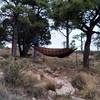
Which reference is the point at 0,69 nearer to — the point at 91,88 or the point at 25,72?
the point at 25,72

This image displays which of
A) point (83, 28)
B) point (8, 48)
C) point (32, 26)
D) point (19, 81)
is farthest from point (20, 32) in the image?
point (19, 81)

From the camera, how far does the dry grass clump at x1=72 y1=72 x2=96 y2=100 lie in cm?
1677

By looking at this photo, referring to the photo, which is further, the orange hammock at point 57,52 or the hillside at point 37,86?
the orange hammock at point 57,52

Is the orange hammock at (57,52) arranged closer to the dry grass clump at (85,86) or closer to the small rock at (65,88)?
the dry grass clump at (85,86)

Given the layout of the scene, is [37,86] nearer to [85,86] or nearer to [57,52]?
[85,86]

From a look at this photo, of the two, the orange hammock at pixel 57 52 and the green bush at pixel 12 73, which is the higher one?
the orange hammock at pixel 57 52

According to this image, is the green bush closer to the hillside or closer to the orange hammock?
the hillside

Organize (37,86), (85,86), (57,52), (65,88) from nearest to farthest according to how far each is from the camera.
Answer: (37,86)
(65,88)
(85,86)
(57,52)

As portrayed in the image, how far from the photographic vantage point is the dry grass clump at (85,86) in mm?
16766

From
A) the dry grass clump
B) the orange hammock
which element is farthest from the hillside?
the orange hammock

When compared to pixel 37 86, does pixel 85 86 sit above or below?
below

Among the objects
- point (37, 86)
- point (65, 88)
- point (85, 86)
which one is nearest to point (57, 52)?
point (85, 86)

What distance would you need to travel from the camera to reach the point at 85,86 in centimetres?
1752

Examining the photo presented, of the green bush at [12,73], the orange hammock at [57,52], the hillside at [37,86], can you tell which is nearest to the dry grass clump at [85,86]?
the hillside at [37,86]
